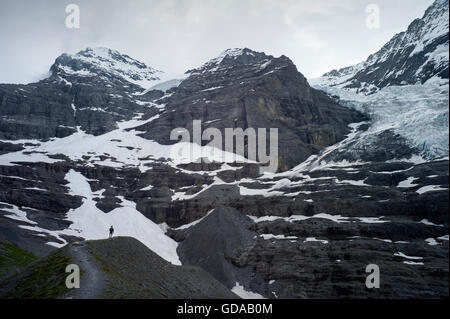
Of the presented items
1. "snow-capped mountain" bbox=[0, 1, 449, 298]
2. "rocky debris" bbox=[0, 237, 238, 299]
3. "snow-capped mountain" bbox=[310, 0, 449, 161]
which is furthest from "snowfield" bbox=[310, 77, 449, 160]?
"rocky debris" bbox=[0, 237, 238, 299]

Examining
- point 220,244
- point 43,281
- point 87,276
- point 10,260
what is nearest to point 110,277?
point 87,276

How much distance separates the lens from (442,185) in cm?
7531

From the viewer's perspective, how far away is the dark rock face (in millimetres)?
142125

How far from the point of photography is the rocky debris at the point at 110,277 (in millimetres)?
27969

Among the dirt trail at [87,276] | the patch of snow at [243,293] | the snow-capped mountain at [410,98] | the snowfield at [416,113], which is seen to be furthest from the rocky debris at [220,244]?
the snowfield at [416,113]

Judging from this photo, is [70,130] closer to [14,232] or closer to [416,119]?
[14,232]

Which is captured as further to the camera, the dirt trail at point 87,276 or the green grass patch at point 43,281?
the green grass patch at point 43,281

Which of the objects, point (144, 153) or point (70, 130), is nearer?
point (144, 153)

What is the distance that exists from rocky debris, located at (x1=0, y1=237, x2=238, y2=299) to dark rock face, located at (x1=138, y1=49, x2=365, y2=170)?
283 ft

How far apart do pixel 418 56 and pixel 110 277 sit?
158 metres

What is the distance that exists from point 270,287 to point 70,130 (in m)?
142

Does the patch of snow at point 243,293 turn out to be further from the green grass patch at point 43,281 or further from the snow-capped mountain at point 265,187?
the green grass patch at point 43,281

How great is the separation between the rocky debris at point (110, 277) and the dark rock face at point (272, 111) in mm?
86257

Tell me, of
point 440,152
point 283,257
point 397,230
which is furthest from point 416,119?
point 283,257
